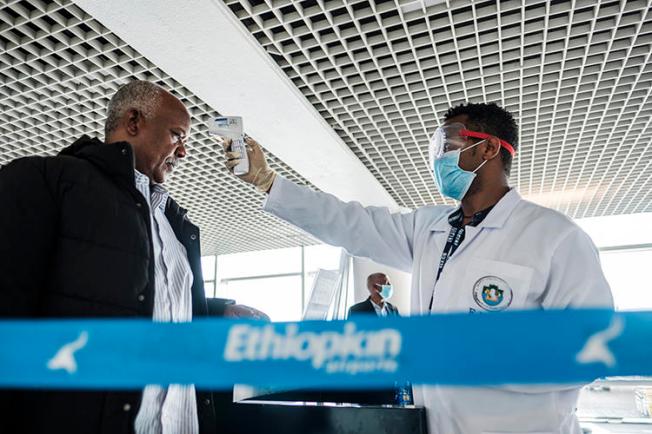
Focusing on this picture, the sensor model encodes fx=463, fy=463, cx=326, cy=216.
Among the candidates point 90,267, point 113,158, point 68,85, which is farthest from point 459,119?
point 68,85

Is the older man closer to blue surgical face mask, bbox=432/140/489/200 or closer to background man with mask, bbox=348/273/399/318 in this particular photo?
blue surgical face mask, bbox=432/140/489/200

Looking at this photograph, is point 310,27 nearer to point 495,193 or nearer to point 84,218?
point 495,193

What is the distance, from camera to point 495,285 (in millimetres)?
1252

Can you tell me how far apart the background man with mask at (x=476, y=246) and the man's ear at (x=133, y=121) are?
1.02ft

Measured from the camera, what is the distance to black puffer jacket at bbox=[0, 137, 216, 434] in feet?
2.87

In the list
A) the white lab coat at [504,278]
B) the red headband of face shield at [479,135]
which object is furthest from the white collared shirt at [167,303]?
the red headband of face shield at [479,135]

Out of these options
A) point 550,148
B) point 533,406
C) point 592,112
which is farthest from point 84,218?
point 550,148

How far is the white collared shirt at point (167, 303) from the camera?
106 centimetres

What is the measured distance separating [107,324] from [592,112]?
3520 millimetres

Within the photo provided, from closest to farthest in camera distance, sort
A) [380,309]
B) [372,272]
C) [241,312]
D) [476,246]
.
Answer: [476,246], [241,312], [380,309], [372,272]

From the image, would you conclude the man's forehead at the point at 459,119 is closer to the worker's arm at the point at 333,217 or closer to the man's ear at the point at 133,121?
the worker's arm at the point at 333,217

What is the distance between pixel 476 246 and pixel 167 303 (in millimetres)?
873

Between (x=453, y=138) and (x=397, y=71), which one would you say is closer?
(x=453, y=138)

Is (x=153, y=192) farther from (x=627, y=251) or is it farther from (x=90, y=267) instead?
(x=627, y=251)
